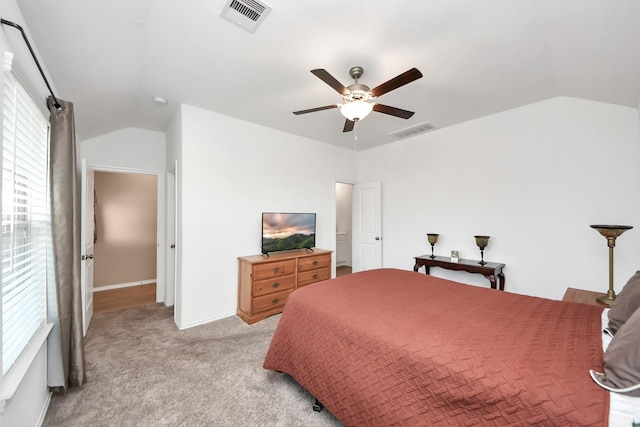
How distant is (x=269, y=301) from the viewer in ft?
11.3

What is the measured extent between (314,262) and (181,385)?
2.20 m

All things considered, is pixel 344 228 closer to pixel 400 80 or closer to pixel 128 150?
pixel 128 150

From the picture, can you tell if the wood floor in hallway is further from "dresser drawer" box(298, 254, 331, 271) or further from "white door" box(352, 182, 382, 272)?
"white door" box(352, 182, 382, 272)

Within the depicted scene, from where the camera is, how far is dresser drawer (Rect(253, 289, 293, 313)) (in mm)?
3312

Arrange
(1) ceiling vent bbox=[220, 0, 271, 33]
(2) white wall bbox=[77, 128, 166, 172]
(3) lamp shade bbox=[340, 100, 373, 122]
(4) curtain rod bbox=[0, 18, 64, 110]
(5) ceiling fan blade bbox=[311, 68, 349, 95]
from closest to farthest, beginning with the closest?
(4) curtain rod bbox=[0, 18, 64, 110]
(1) ceiling vent bbox=[220, 0, 271, 33]
(5) ceiling fan blade bbox=[311, 68, 349, 95]
(3) lamp shade bbox=[340, 100, 373, 122]
(2) white wall bbox=[77, 128, 166, 172]

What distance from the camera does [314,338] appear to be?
5.72ft

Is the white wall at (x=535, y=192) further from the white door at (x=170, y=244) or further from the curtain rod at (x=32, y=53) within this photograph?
the curtain rod at (x=32, y=53)

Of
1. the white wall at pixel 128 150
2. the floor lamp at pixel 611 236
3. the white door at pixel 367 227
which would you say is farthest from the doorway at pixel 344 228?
the floor lamp at pixel 611 236

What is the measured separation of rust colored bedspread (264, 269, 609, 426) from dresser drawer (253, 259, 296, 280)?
4.39 ft

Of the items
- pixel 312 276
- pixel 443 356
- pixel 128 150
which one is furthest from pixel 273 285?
pixel 128 150

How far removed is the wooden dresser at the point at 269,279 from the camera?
130 inches

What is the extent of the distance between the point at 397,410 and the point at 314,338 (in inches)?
25.2

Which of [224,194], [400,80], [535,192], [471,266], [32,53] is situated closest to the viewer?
[32,53]

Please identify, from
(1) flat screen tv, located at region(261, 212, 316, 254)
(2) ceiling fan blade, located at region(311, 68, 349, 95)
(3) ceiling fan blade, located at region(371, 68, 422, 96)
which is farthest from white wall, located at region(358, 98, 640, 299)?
(2) ceiling fan blade, located at region(311, 68, 349, 95)
